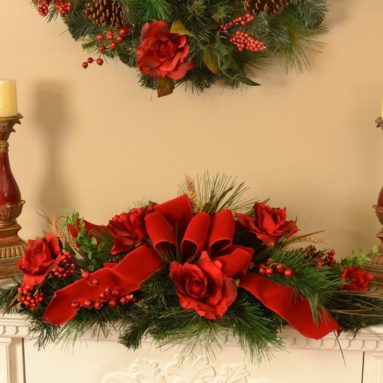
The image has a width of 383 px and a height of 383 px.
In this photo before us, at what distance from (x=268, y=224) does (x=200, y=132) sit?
0.99 feet

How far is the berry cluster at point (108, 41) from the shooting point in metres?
1.01

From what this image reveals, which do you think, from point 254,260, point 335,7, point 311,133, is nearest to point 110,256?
point 254,260

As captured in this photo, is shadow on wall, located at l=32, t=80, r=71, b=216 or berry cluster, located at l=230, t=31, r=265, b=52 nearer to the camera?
berry cluster, located at l=230, t=31, r=265, b=52

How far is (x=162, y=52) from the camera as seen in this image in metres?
0.99

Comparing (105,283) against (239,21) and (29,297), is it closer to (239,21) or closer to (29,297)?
(29,297)

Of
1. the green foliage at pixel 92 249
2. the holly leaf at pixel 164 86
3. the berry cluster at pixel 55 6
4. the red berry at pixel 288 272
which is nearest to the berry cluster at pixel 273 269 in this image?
the red berry at pixel 288 272

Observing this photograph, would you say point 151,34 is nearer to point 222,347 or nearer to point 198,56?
point 198,56

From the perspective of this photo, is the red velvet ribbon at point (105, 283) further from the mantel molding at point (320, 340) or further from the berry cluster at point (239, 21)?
the berry cluster at point (239, 21)

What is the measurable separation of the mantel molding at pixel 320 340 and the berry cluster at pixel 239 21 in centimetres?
51

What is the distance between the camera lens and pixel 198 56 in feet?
3.36

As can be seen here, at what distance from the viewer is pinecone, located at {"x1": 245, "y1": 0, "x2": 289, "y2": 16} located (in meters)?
0.99

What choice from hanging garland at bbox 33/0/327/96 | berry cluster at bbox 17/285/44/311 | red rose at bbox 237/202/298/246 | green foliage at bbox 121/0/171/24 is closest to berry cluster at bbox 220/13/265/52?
hanging garland at bbox 33/0/327/96

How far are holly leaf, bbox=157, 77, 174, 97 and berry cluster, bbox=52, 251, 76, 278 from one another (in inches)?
12.7

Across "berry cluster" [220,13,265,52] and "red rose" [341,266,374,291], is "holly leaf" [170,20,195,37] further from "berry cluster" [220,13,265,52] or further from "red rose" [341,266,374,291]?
"red rose" [341,266,374,291]
